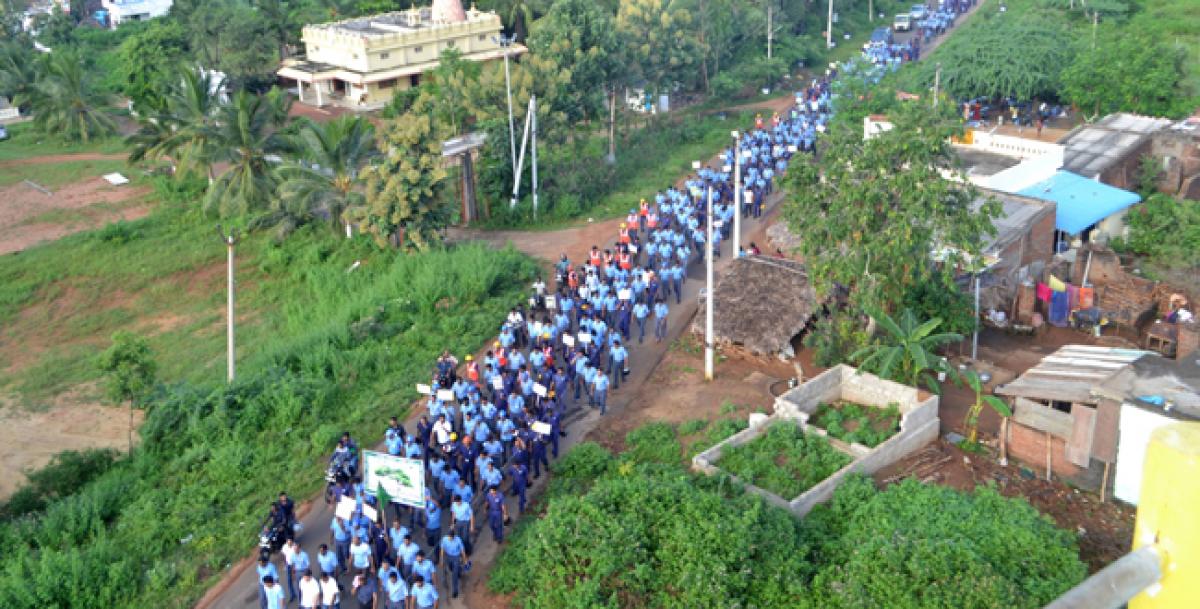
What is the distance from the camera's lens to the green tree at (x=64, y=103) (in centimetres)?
3731

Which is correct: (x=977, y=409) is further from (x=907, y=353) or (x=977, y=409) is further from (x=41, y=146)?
(x=41, y=146)

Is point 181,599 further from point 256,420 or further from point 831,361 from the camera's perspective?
point 831,361

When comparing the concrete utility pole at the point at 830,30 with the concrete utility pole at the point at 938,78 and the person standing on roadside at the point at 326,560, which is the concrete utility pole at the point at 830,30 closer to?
the concrete utility pole at the point at 938,78

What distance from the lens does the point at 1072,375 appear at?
49.0ft

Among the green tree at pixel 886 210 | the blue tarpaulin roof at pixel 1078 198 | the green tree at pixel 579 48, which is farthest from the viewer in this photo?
the green tree at pixel 579 48

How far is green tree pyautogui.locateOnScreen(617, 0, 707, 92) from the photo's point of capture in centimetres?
3416

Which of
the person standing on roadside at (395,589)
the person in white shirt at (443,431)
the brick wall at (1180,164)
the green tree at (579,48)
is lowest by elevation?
the person standing on roadside at (395,589)

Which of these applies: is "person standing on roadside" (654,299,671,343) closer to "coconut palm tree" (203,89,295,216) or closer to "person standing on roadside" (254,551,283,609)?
"person standing on roadside" (254,551,283,609)

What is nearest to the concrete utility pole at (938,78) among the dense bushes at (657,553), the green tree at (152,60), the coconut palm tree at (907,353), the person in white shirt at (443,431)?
the coconut palm tree at (907,353)

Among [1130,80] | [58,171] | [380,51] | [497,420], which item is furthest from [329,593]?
[380,51]

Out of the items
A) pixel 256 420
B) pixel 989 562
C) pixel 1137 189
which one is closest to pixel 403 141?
pixel 256 420

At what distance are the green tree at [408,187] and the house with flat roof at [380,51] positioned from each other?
16.6m

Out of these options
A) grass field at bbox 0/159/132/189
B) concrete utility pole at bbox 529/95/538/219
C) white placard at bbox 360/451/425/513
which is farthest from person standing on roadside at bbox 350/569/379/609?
grass field at bbox 0/159/132/189

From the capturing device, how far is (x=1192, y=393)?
13438 mm
